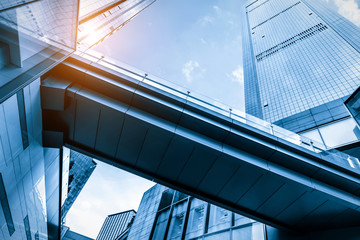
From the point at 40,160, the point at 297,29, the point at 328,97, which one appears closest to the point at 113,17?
the point at 40,160

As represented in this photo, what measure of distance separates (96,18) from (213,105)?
495 inches

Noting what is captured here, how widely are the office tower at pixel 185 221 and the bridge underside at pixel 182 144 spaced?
4.12m

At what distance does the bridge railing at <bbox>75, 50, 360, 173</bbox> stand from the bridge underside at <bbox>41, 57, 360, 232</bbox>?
12.8 inches

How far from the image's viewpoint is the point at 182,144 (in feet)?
26.7

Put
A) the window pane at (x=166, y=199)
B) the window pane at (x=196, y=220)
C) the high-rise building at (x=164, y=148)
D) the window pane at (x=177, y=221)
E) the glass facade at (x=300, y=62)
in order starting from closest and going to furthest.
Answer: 1. the high-rise building at (x=164, y=148)
2. the window pane at (x=196, y=220)
3. the window pane at (x=177, y=221)
4. the window pane at (x=166, y=199)
5. the glass facade at (x=300, y=62)

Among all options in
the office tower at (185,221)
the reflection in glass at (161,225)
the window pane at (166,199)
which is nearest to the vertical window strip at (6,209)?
the office tower at (185,221)

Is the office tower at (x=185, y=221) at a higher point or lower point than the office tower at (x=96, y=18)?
lower

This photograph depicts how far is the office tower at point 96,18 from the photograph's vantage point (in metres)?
11.6

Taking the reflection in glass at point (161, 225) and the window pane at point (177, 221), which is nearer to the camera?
the window pane at point (177, 221)

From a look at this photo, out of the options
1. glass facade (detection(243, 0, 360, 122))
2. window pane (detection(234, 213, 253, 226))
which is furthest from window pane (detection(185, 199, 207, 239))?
glass facade (detection(243, 0, 360, 122))

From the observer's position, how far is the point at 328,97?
24375 millimetres

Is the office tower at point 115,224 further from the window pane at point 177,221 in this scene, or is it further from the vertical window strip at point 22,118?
the vertical window strip at point 22,118

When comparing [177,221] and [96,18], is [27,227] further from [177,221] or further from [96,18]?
[96,18]

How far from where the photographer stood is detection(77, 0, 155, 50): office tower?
11.6 m
